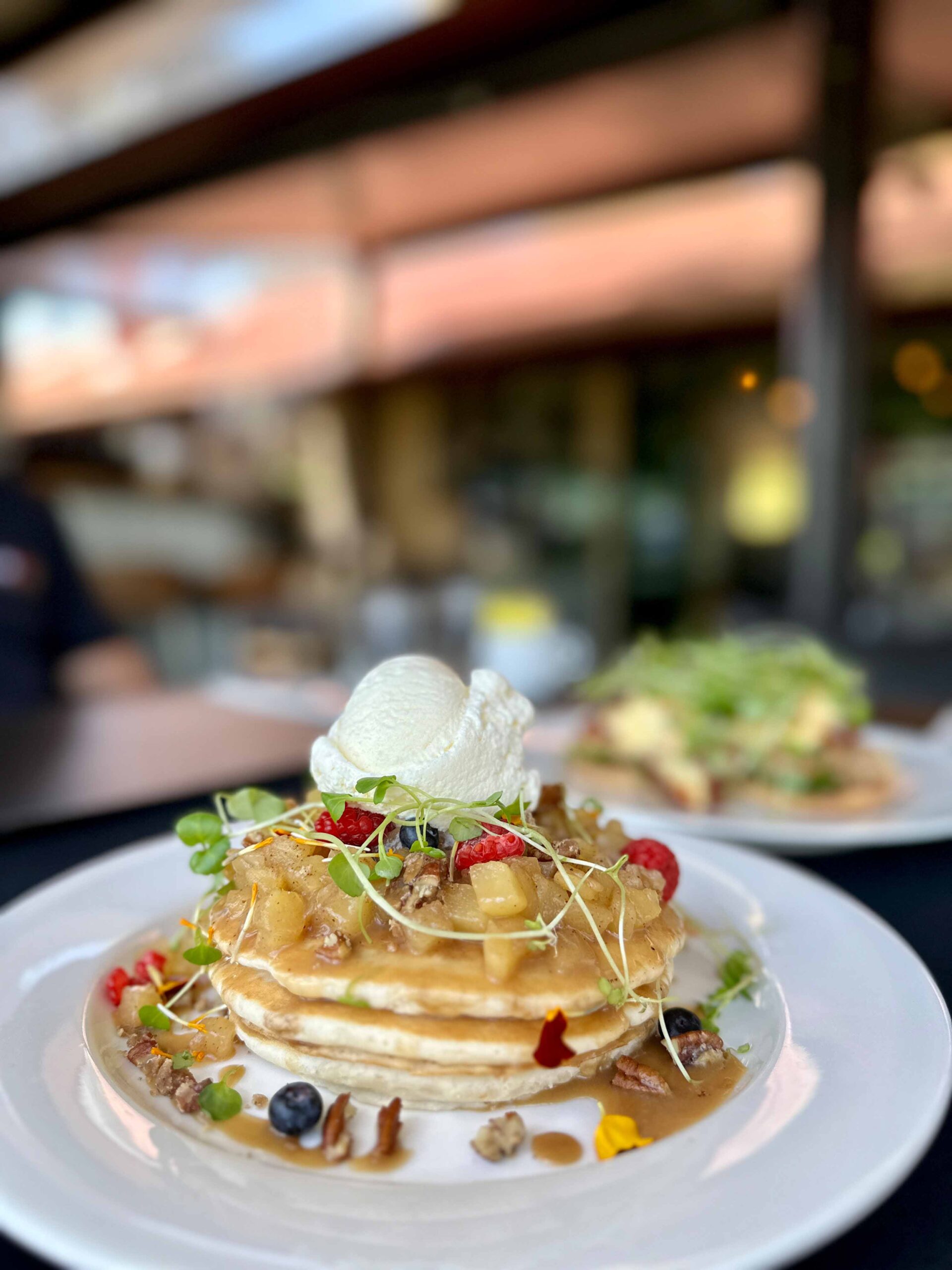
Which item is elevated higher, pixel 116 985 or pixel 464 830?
pixel 464 830

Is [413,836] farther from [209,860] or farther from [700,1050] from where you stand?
[700,1050]

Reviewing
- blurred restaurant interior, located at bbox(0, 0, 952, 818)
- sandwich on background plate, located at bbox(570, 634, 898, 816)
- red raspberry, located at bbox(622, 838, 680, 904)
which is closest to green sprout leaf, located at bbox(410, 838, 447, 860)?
red raspberry, located at bbox(622, 838, 680, 904)

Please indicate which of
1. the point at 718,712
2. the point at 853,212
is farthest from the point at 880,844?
the point at 853,212

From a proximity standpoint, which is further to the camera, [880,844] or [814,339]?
[814,339]

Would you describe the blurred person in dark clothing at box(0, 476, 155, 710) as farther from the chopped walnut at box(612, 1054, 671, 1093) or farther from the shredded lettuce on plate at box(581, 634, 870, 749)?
the chopped walnut at box(612, 1054, 671, 1093)

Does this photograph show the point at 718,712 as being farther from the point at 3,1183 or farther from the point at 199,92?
the point at 199,92

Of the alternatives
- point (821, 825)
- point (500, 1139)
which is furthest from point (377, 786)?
point (821, 825)

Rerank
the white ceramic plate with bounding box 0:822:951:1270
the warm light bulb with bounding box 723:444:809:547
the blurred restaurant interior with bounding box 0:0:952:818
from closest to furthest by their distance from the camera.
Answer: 1. the white ceramic plate with bounding box 0:822:951:1270
2. the blurred restaurant interior with bounding box 0:0:952:818
3. the warm light bulb with bounding box 723:444:809:547
